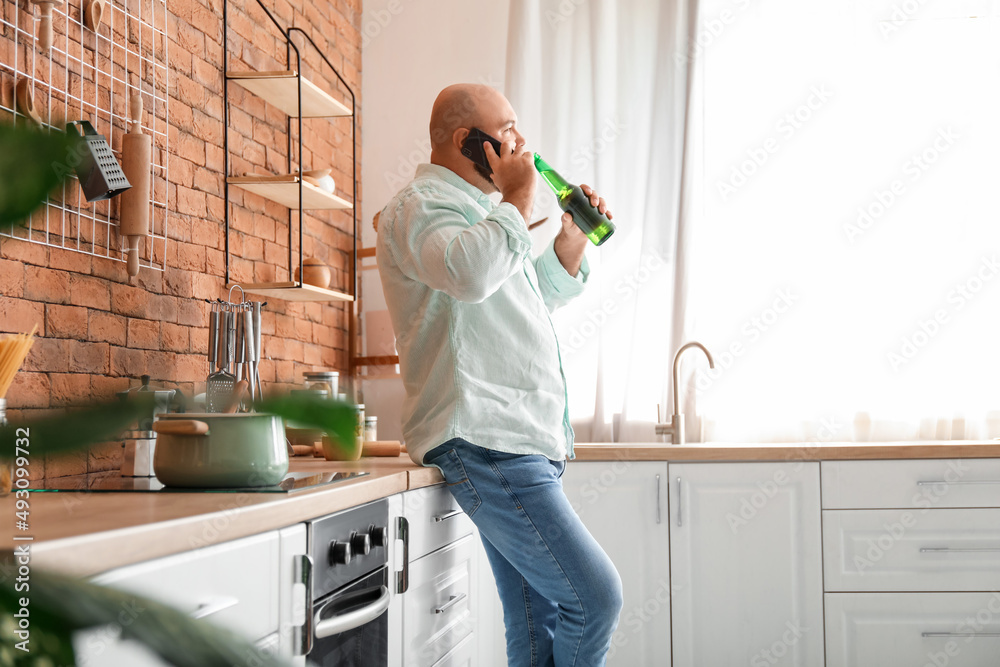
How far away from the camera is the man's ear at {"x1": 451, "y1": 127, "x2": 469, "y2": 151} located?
172 centimetres

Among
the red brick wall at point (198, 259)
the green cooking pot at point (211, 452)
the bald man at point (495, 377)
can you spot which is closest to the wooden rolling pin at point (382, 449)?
the red brick wall at point (198, 259)

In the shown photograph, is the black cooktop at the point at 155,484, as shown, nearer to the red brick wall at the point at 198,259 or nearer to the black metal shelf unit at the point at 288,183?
the red brick wall at the point at 198,259

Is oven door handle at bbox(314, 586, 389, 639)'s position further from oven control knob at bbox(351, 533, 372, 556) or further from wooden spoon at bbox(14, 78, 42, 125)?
wooden spoon at bbox(14, 78, 42, 125)

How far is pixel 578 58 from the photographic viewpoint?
10.3 ft

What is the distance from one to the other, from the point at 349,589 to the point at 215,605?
39 cm

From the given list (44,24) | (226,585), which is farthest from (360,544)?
(44,24)

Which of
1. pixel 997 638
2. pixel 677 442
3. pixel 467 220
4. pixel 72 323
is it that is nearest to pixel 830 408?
pixel 677 442

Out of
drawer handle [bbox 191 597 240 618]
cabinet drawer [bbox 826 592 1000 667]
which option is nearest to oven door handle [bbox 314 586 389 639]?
drawer handle [bbox 191 597 240 618]

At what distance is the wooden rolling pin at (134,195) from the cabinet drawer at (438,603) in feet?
2.80

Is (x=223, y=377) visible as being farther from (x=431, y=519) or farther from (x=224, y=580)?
(x=224, y=580)

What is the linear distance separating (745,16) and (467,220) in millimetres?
2039

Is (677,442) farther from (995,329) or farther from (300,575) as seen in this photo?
(300,575)

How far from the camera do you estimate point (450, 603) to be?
5.90ft

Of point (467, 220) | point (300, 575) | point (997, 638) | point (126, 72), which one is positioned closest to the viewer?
point (300, 575)
